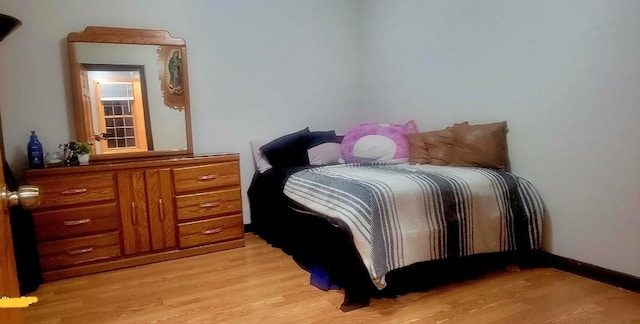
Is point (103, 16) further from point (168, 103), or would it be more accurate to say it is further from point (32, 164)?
point (32, 164)

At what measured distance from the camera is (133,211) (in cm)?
276

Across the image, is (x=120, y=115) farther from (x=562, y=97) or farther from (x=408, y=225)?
(x=562, y=97)

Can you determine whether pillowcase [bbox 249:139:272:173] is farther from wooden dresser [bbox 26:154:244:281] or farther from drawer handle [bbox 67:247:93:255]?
drawer handle [bbox 67:247:93:255]

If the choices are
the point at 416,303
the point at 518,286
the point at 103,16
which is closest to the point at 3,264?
the point at 416,303

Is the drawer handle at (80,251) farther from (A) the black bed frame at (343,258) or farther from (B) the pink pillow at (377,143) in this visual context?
(B) the pink pillow at (377,143)

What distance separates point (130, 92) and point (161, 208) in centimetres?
93

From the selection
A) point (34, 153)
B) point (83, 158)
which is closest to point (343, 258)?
point (83, 158)

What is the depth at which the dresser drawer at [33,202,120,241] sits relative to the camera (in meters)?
2.54

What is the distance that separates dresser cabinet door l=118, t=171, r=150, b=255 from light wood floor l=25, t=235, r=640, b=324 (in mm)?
242

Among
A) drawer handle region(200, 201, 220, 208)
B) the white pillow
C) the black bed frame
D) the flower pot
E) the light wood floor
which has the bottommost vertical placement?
the light wood floor

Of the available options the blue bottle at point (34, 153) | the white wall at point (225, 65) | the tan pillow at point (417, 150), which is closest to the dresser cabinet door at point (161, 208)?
the white wall at point (225, 65)

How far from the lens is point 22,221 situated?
2.38 metres

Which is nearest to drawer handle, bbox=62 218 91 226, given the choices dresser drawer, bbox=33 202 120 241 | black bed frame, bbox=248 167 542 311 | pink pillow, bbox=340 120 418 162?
dresser drawer, bbox=33 202 120 241

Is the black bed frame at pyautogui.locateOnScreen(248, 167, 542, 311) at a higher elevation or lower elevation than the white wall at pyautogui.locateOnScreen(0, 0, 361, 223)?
lower
